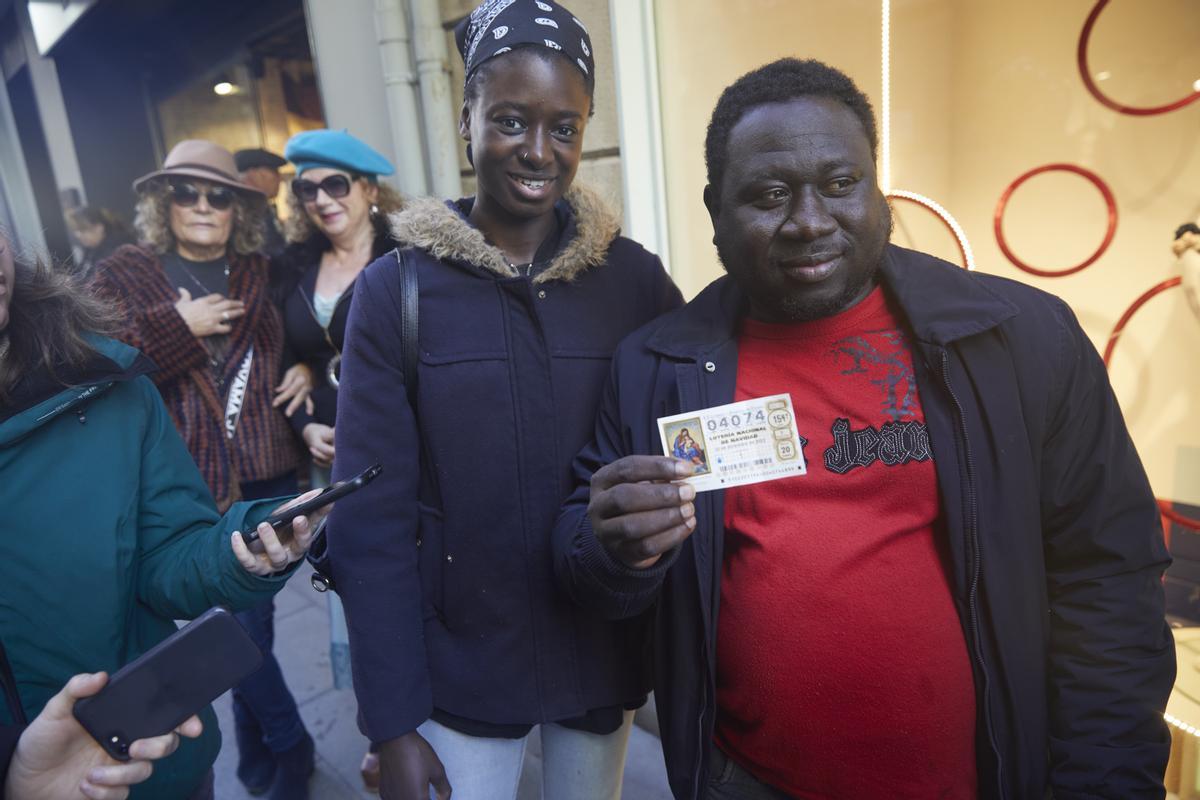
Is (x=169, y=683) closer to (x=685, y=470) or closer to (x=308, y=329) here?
(x=685, y=470)

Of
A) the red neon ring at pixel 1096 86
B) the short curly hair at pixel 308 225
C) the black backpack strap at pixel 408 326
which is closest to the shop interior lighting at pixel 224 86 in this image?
the short curly hair at pixel 308 225

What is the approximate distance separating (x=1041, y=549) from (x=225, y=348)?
2.74m

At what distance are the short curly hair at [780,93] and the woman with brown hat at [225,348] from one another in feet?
6.82

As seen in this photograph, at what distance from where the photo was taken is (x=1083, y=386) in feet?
4.10

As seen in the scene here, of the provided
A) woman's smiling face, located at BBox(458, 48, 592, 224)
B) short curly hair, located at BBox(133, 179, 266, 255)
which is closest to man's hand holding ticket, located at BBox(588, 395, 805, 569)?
woman's smiling face, located at BBox(458, 48, 592, 224)

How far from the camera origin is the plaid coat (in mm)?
2545

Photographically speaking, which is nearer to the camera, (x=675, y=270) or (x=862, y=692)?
(x=862, y=692)

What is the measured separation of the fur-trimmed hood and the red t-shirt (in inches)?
22.6

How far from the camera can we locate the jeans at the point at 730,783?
A: 142 cm

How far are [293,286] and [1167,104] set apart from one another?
11.0 ft

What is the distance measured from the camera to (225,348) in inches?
106

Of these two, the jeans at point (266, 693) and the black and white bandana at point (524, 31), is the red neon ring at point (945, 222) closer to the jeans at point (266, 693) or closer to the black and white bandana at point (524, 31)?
the black and white bandana at point (524, 31)

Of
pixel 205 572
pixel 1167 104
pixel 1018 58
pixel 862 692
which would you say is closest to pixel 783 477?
pixel 862 692

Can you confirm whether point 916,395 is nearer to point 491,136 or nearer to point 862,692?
point 862,692
